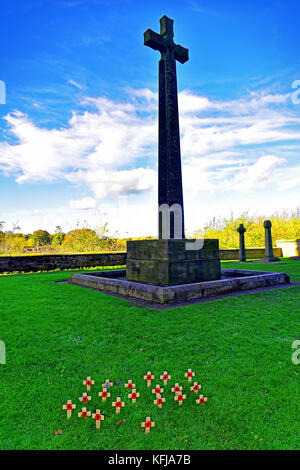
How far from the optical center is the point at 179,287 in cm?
542

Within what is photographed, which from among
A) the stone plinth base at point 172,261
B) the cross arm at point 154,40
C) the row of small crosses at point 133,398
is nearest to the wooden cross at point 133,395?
the row of small crosses at point 133,398

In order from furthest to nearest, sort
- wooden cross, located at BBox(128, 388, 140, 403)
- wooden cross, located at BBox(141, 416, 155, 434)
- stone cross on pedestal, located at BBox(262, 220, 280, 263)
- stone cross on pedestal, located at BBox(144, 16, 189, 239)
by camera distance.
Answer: stone cross on pedestal, located at BBox(262, 220, 280, 263), stone cross on pedestal, located at BBox(144, 16, 189, 239), wooden cross, located at BBox(128, 388, 140, 403), wooden cross, located at BBox(141, 416, 155, 434)

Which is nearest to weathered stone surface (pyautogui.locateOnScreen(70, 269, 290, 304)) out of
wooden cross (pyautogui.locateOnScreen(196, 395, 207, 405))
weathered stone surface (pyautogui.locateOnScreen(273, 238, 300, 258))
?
wooden cross (pyautogui.locateOnScreen(196, 395, 207, 405))

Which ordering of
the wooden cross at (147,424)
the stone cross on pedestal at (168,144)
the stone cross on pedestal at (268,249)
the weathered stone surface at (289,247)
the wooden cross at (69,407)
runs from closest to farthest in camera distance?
1. the wooden cross at (147,424)
2. the wooden cross at (69,407)
3. the stone cross on pedestal at (168,144)
4. the stone cross on pedestal at (268,249)
5. the weathered stone surface at (289,247)

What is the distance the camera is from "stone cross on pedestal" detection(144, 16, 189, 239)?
6617mm

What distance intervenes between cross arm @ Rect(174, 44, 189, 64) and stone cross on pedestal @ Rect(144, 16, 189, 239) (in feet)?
0.64

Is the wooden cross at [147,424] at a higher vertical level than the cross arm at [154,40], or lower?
lower

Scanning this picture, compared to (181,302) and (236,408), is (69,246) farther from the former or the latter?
(236,408)

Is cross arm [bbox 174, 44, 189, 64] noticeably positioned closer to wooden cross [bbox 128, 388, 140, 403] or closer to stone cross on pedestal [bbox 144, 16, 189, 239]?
stone cross on pedestal [bbox 144, 16, 189, 239]

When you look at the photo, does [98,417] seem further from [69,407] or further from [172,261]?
[172,261]

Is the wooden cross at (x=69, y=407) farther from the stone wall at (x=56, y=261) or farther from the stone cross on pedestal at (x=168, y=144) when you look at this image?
the stone wall at (x=56, y=261)

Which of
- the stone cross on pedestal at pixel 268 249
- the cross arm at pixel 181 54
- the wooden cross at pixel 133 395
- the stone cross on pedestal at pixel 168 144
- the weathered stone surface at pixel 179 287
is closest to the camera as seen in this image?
the wooden cross at pixel 133 395

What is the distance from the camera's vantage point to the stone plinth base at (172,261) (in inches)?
230
